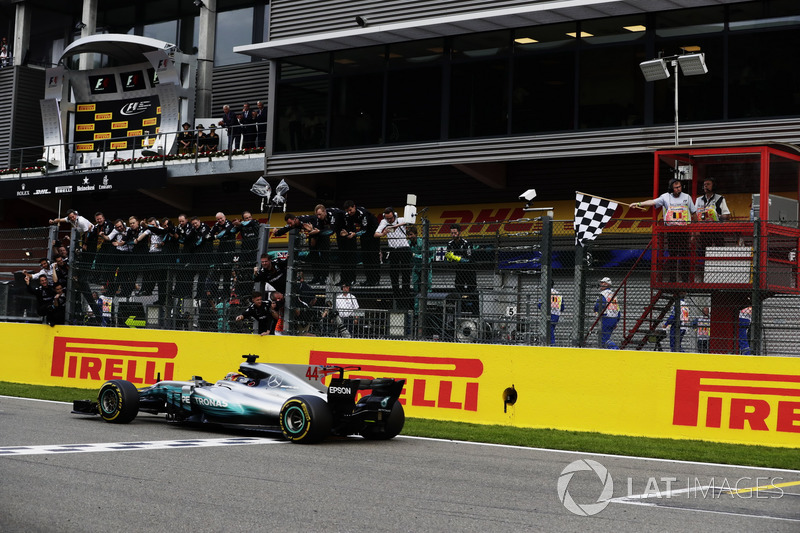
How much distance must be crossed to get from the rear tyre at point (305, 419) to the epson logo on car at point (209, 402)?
845 mm

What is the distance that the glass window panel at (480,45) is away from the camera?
2039 centimetres

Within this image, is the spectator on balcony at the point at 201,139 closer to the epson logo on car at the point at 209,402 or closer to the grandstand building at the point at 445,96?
the grandstand building at the point at 445,96

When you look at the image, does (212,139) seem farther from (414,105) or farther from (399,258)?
(399,258)

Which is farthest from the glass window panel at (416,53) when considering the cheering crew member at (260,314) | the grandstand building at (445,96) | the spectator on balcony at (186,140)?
the cheering crew member at (260,314)

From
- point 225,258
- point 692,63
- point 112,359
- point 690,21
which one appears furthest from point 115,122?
point 692,63

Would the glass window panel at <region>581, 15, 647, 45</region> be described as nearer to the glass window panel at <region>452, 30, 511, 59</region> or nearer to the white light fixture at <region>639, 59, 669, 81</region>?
the glass window panel at <region>452, 30, 511, 59</region>

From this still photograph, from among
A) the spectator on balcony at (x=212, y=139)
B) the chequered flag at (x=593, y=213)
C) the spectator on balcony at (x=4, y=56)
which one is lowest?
the chequered flag at (x=593, y=213)

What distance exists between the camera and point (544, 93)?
65.2ft

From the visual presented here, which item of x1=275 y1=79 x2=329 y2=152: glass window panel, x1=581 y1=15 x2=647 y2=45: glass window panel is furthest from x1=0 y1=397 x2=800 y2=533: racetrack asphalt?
x1=275 y1=79 x2=329 y2=152: glass window panel

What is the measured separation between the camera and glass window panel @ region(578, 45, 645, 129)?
18.9 metres

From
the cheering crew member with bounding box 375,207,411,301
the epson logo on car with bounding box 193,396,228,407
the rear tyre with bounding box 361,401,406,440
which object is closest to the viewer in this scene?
the rear tyre with bounding box 361,401,406,440

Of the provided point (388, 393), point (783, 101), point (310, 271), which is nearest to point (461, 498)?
point (388, 393)

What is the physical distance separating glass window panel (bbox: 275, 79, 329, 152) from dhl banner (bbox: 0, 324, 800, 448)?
7.99 m

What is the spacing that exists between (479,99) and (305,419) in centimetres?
1180
